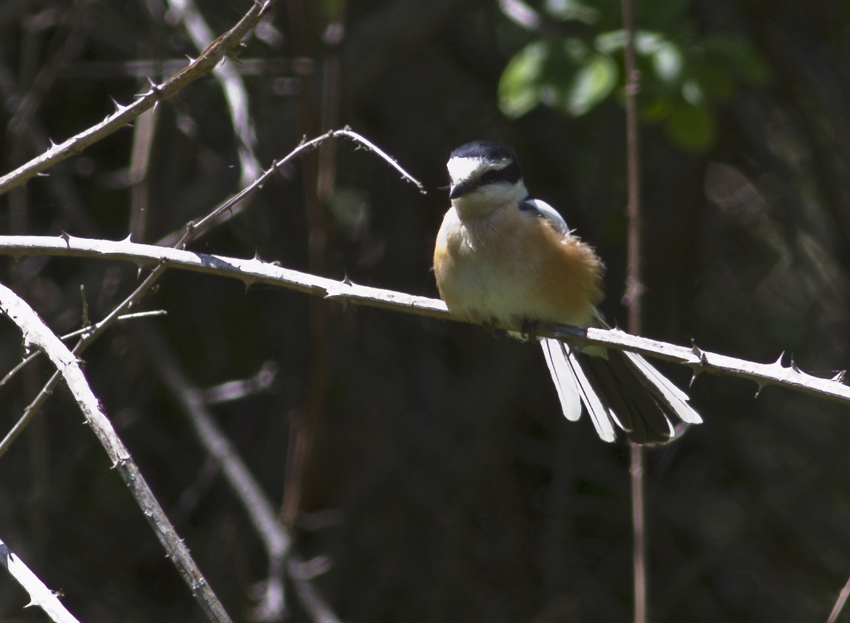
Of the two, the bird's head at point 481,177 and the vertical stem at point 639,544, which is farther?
the bird's head at point 481,177

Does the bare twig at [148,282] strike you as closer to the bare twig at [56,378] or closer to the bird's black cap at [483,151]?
the bare twig at [56,378]

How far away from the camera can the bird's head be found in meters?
3.37

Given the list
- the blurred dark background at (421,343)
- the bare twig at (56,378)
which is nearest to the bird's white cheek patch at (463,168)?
the blurred dark background at (421,343)

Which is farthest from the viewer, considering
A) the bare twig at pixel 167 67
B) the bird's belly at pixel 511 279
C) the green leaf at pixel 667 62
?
the bare twig at pixel 167 67

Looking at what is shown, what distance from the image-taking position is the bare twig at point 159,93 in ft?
5.49

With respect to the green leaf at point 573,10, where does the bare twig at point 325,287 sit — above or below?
below

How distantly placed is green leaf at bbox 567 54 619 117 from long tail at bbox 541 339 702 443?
1.01m

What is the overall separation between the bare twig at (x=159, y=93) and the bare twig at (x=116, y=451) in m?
0.29

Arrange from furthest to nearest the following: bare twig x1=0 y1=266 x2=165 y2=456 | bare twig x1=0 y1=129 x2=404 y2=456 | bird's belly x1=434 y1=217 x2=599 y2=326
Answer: bird's belly x1=434 y1=217 x2=599 y2=326 → bare twig x1=0 y1=129 x2=404 y2=456 → bare twig x1=0 y1=266 x2=165 y2=456

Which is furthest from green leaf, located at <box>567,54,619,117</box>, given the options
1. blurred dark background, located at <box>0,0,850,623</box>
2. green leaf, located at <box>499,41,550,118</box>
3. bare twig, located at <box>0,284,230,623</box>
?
bare twig, located at <box>0,284,230,623</box>

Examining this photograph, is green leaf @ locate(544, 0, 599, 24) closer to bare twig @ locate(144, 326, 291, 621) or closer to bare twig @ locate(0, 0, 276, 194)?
bare twig @ locate(0, 0, 276, 194)

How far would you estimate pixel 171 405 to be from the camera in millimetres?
5090

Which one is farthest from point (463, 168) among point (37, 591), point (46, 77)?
point (37, 591)

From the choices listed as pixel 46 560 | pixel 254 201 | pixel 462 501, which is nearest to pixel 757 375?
pixel 462 501
